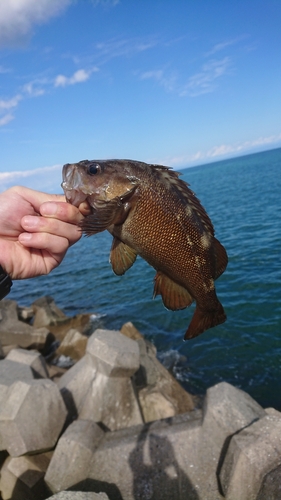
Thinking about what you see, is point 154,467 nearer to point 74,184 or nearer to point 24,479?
point 24,479

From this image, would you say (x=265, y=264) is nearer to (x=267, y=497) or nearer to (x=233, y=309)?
(x=233, y=309)

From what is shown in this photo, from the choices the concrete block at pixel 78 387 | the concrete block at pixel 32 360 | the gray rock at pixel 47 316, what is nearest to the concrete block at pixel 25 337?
the gray rock at pixel 47 316

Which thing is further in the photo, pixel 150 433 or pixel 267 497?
pixel 150 433

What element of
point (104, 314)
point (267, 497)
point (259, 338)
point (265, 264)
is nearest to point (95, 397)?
point (267, 497)

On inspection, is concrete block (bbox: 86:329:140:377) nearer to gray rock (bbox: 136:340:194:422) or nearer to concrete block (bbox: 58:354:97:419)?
concrete block (bbox: 58:354:97:419)

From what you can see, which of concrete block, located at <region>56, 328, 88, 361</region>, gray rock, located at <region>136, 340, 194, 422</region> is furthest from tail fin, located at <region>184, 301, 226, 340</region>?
concrete block, located at <region>56, 328, 88, 361</region>

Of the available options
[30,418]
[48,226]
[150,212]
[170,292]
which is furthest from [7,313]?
[150,212]
